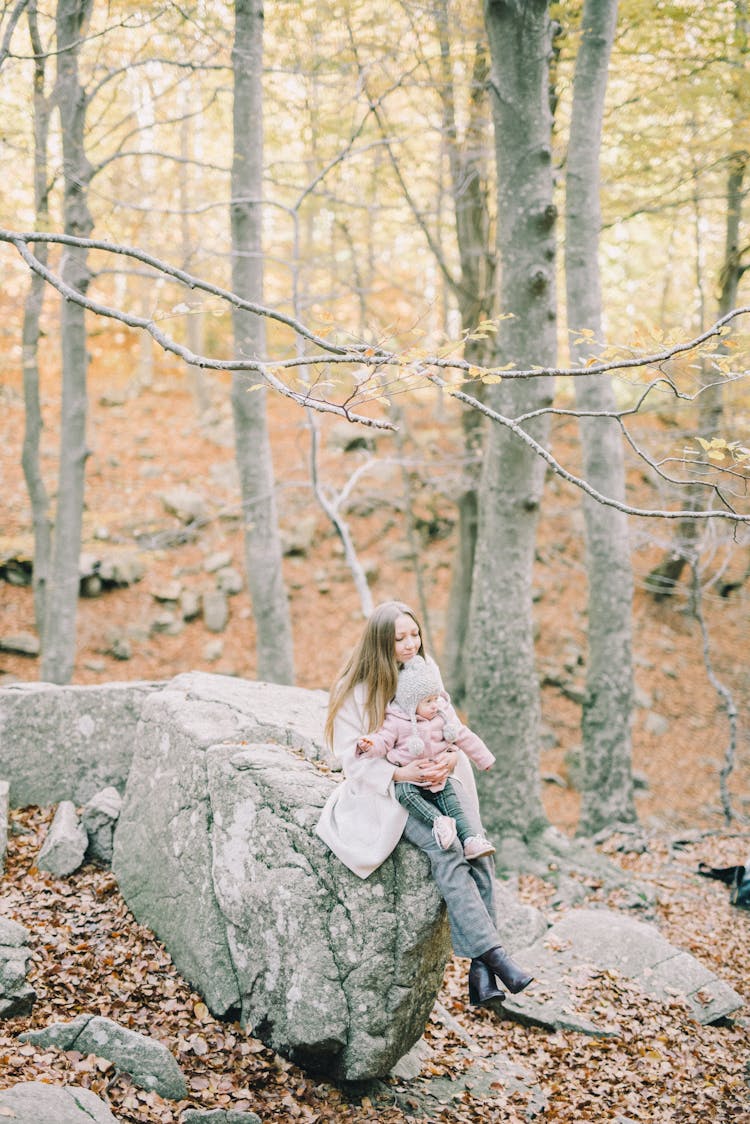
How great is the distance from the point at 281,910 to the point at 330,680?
8.06 meters

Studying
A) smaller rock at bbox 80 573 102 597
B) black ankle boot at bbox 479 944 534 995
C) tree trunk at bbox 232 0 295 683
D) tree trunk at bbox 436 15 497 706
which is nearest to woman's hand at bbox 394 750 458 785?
black ankle boot at bbox 479 944 534 995

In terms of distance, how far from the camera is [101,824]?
503 cm

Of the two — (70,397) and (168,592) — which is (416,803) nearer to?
(70,397)

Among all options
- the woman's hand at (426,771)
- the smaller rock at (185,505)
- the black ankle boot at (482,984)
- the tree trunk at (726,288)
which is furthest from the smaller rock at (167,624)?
the black ankle boot at (482,984)

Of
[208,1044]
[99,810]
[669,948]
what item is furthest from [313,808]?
[669,948]

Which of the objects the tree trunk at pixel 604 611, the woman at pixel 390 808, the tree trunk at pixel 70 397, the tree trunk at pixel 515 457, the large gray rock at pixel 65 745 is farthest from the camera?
the tree trunk at pixel 604 611

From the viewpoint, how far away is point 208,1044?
3688 mm

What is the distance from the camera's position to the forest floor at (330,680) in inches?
148

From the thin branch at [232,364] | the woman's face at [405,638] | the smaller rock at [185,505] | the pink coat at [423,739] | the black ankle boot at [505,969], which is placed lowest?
the black ankle boot at [505,969]

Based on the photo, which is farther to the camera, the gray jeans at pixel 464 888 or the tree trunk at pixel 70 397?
the tree trunk at pixel 70 397

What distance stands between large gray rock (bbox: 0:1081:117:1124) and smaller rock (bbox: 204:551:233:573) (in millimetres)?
10418

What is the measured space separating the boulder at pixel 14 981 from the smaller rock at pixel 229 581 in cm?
925

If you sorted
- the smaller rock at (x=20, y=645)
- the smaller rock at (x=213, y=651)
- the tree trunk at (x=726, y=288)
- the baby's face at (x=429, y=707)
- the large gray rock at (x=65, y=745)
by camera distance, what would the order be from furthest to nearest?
the smaller rock at (x=213, y=651)
the smaller rock at (x=20, y=645)
the tree trunk at (x=726, y=288)
the large gray rock at (x=65, y=745)
the baby's face at (x=429, y=707)

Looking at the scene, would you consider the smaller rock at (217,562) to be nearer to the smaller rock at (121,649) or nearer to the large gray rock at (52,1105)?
the smaller rock at (121,649)
